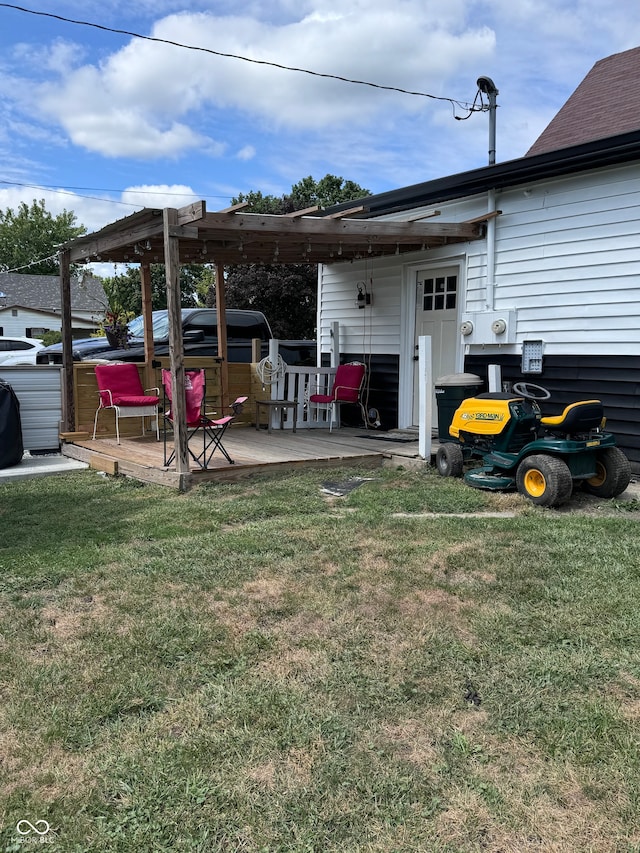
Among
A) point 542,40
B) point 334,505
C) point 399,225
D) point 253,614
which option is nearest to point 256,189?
point 542,40

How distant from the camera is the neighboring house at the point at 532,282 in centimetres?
584

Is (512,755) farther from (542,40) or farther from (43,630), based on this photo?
(542,40)

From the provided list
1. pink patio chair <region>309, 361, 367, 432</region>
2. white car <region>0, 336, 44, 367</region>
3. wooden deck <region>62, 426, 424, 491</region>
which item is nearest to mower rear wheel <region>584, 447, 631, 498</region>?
wooden deck <region>62, 426, 424, 491</region>

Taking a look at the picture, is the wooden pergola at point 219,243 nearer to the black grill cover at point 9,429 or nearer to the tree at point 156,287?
A: the black grill cover at point 9,429

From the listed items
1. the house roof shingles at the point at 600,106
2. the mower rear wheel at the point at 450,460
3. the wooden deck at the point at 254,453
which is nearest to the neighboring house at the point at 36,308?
the wooden deck at the point at 254,453

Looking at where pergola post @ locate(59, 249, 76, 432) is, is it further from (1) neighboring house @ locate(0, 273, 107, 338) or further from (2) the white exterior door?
(1) neighboring house @ locate(0, 273, 107, 338)

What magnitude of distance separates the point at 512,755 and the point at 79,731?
4.43 feet

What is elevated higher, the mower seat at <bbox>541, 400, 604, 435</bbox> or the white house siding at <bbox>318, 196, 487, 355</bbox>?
the white house siding at <bbox>318, 196, 487, 355</bbox>

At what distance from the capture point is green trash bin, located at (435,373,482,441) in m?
6.44

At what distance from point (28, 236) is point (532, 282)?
43925 millimetres

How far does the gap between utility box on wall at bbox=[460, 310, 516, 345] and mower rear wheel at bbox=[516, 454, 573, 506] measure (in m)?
2.12

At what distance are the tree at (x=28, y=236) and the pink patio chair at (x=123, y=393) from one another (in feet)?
128

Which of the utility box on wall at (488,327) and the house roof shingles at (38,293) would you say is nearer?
the utility box on wall at (488,327)

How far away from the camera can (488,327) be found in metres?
6.96
